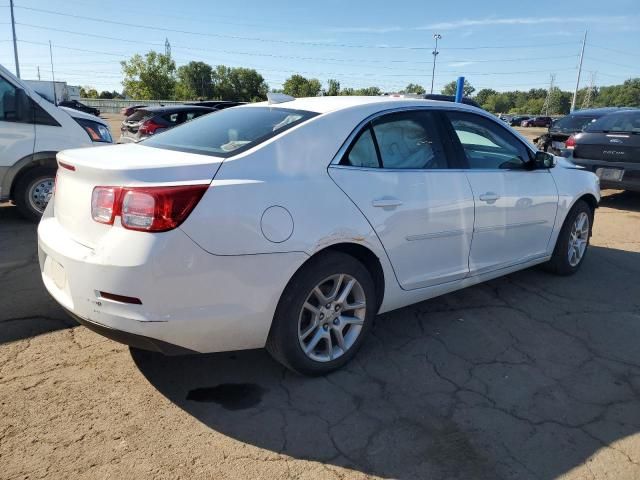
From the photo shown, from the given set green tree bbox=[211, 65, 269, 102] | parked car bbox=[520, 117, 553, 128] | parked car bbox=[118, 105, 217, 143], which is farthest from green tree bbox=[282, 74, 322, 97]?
parked car bbox=[118, 105, 217, 143]

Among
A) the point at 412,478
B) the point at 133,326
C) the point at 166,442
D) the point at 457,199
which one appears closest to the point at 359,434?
the point at 412,478

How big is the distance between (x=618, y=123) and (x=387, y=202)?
283 inches

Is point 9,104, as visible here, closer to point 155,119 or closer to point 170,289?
point 170,289

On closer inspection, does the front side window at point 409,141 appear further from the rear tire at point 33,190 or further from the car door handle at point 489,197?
the rear tire at point 33,190

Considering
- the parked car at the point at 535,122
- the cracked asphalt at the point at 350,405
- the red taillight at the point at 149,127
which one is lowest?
the cracked asphalt at the point at 350,405

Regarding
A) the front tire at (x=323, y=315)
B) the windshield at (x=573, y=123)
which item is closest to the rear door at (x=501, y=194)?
the front tire at (x=323, y=315)

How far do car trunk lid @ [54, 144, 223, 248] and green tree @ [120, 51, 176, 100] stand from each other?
7278cm

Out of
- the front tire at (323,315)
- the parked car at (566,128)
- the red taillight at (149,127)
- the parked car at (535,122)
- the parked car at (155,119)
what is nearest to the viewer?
the front tire at (323,315)

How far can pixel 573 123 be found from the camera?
10.7 metres

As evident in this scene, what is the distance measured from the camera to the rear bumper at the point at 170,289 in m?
2.23

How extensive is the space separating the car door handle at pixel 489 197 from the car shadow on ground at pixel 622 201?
599cm

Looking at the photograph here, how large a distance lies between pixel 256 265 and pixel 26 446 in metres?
1.35

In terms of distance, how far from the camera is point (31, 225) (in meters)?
6.05

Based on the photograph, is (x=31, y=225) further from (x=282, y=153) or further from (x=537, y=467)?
(x=537, y=467)
